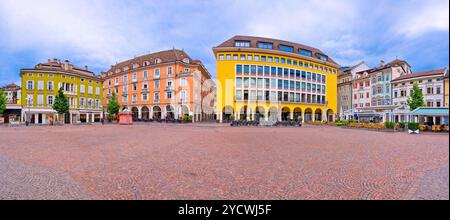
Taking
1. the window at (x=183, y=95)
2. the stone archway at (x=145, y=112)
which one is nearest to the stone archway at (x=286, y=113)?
the window at (x=183, y=95)

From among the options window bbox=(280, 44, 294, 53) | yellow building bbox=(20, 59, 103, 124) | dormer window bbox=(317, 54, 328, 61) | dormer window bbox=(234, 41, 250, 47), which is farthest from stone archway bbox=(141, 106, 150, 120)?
dormer window bbox=(317, 54, 328, 61)

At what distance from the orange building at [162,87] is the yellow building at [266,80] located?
19.9ft

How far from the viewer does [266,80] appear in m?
46.8

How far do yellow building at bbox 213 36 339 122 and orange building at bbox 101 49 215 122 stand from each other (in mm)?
6080

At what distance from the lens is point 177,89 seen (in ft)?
150

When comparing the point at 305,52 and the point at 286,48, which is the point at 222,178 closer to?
the point at 286,48

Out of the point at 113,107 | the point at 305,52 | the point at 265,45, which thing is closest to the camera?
the point at 265,45

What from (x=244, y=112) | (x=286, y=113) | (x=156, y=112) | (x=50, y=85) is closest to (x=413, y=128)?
(x=244, y=112)

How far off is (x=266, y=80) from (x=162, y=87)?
22.8m

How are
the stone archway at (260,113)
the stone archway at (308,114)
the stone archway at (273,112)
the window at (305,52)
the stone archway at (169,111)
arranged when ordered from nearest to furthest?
1. the stone archway at (260,113)
2. the stone archway at (169,111)
3. the stone archway at (273,112)
4. the stone archway at (308,114)
5. the window at (305,52)

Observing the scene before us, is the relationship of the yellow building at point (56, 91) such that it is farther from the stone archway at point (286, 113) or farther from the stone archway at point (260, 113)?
the stone archway at point (286, 113)

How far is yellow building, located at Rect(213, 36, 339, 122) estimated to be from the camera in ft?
148

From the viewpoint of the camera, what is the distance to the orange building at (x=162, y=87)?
45.0 meters
